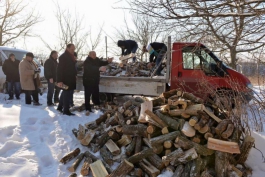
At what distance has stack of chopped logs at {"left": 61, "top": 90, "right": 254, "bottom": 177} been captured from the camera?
330 centimetres

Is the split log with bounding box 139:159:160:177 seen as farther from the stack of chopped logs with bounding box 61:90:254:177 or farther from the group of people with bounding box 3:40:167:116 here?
the group of people with bounding box 3:40:167:116

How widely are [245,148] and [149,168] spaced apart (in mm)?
1397

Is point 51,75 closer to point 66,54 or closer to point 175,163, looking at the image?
point 66,54

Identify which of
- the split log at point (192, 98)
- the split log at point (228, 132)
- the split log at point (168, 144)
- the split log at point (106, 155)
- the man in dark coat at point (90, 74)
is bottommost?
the split log at point (106, 155)

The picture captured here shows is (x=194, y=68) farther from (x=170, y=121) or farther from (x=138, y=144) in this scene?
(x=138, y=144)

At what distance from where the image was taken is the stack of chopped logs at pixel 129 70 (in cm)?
761

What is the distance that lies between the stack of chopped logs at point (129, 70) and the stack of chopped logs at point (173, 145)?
3.32m

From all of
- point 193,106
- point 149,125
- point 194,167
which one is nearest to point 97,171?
point 149,125

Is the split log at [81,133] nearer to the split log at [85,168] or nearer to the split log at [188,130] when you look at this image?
the split log at [85,168]

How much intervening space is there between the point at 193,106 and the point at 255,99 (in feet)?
3.30

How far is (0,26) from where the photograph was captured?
21500mm

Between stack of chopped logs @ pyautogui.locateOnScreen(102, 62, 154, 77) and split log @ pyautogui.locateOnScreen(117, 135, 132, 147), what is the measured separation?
3.48 m

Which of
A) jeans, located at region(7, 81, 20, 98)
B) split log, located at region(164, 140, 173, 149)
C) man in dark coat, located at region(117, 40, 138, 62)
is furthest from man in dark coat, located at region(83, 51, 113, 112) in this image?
jeans, located at region(7, 81, 20, 98)

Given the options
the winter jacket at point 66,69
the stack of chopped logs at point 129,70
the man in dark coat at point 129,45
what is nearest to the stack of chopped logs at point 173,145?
the winter jacket at point 66,69
